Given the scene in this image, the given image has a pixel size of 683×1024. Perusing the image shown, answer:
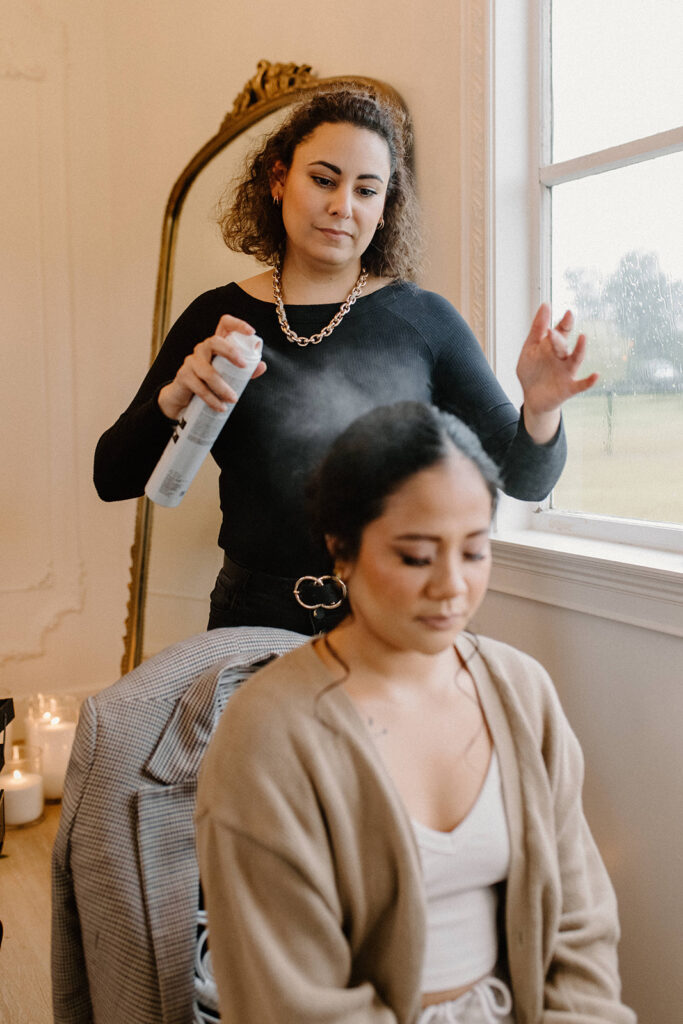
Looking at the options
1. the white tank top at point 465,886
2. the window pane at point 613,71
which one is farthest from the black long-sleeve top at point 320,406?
the window pane at point 613,71

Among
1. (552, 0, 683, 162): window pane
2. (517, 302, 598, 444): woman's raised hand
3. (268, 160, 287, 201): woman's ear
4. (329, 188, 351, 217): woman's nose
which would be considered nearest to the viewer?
(517, 302, 598, 444): woman's raised hand

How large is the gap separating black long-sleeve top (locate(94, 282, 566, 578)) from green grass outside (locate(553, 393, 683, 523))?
1.67 ft

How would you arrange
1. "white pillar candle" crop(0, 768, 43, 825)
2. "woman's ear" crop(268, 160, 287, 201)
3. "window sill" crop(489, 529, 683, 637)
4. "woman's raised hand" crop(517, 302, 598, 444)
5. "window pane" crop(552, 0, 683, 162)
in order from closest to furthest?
"woman's raised hand" crop(517, 302, 598, 444) → "woman's ear" crop(268, 160, 287, 201) → "window sill" crop(489, 529, 683, 637) → "window pane" crop(552, 0, 683, 162) → "white pillar candle" crop(0, 768, 43, 825)

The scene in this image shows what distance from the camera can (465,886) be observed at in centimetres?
75

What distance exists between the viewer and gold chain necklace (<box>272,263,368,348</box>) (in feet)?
2.93

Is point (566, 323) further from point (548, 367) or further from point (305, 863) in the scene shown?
point (305, 863)

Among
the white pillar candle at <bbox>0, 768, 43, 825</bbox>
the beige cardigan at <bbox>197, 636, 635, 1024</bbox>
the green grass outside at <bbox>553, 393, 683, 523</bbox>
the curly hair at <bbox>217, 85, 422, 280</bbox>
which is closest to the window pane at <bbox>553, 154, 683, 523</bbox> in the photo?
the green grass outside at <bbox>553, 393, 683, 523</bbox>

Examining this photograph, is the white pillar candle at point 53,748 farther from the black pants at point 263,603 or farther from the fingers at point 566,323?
the fingers at point 566,323

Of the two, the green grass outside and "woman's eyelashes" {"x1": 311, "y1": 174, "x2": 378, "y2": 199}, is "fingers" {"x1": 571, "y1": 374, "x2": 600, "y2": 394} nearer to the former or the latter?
"woman's eyelashes" {"x1": 311, "y1": 174, "x2": 378, "y2": 199}

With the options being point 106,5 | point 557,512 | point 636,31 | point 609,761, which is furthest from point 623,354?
point 106,5

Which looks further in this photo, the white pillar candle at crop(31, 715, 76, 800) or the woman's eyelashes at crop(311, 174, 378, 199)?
the white pillar candle at crop(31, 715, 76, 800)

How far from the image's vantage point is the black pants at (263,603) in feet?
3.35

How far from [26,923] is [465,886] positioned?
1.65 m

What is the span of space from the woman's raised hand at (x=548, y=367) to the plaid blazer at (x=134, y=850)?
43 cm
